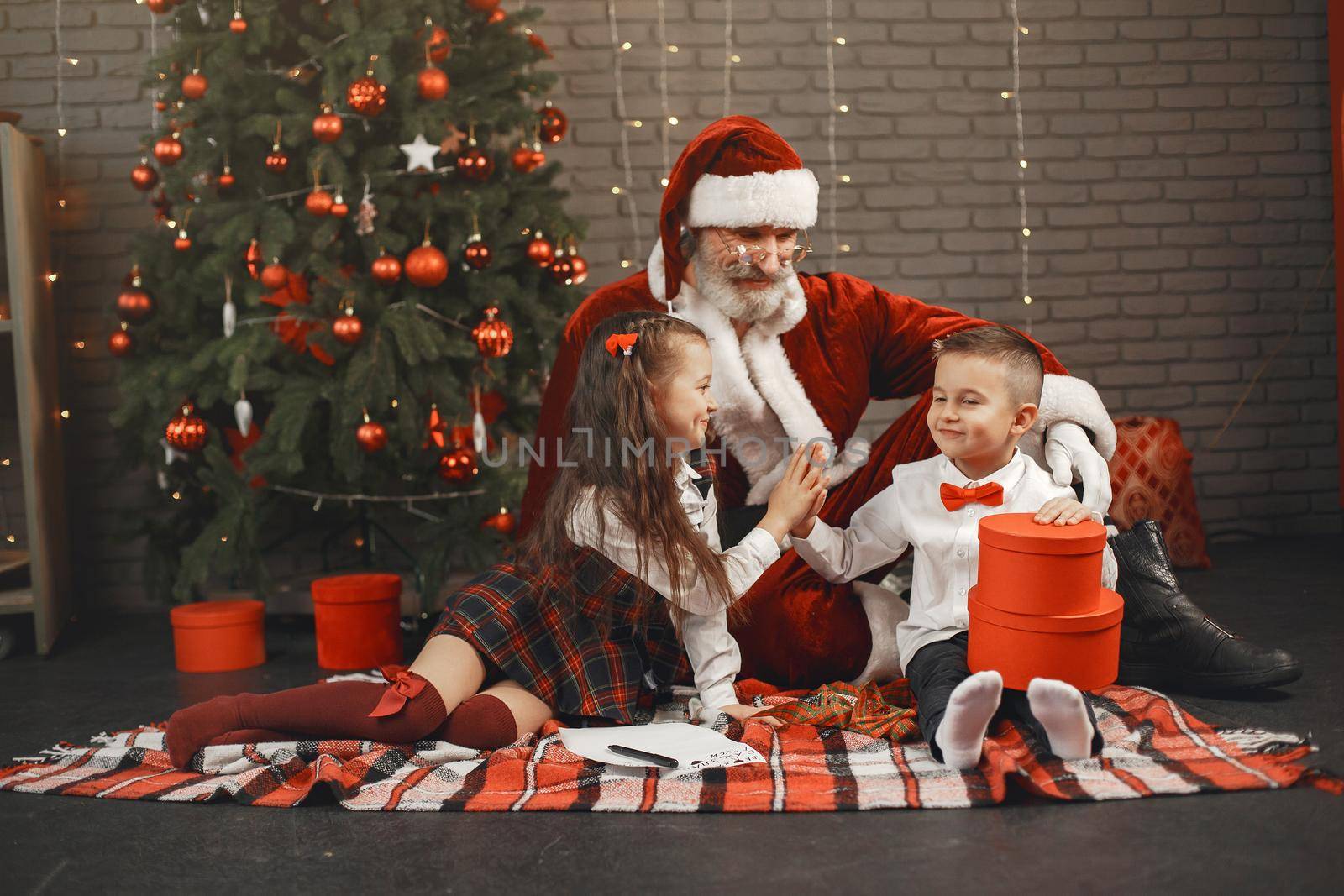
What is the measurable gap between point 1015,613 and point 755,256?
95 centimetres

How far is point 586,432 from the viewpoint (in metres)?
2.26

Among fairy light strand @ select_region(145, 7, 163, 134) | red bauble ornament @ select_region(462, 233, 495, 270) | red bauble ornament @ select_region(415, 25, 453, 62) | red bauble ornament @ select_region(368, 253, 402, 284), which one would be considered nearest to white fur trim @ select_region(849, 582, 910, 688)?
red bauble ornament @ select_region(462, 233, 495, 270)

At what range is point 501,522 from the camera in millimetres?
3207

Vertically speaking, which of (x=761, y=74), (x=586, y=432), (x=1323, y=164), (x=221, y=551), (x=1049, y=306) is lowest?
(x=221, y=551)

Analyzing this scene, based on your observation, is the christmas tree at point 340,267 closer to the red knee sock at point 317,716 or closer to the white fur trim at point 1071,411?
the red knee sock at point 317,716

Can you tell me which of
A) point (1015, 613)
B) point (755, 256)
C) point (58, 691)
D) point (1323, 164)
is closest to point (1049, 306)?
point (1323, 164)

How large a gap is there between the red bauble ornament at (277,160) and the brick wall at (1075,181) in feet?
3.66

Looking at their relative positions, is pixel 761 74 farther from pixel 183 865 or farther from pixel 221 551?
pixel 183 865

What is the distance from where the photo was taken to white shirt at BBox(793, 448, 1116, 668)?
2.23 metres

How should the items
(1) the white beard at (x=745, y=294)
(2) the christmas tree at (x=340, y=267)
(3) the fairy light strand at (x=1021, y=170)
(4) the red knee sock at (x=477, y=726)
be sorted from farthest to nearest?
(3) the fairy light strand at (x=1021, y=170) → (2) the christmas tree at (x=340, y=267) → (1) the white beard at (x=745, y=294) → (4) the red knee sock at (x=477, y=726)

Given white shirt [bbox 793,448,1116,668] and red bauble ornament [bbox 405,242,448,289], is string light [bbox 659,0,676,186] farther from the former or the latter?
white shirt [bbox 793,448,1116,668]

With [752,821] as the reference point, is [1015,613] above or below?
above

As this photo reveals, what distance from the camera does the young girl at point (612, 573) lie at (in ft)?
7.07

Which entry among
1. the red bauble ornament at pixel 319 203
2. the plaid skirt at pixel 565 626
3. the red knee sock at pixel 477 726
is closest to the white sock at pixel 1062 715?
the plaid skirt at pixel 565 626
